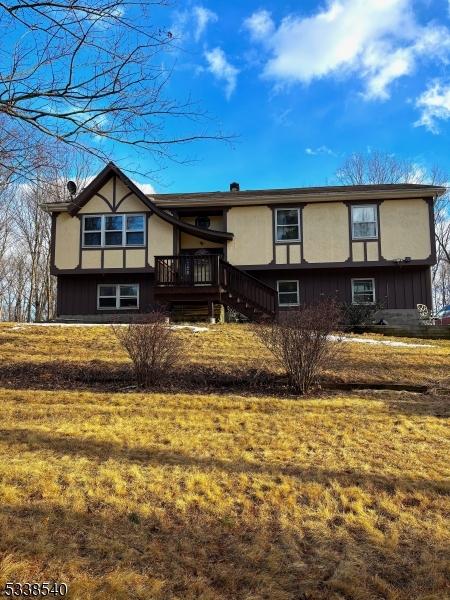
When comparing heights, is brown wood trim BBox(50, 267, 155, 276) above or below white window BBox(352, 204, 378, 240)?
Answer: below

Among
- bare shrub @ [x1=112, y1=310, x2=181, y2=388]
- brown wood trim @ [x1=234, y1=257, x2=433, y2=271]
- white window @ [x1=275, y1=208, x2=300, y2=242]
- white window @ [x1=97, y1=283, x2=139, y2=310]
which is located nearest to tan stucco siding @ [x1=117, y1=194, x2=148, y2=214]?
white window @ [x1=97, y1=283, x2=139, y2=310]

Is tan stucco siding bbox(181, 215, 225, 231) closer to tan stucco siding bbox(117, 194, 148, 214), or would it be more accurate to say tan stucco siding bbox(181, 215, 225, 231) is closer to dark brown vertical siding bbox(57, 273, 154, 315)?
tan stucco siding bbox(117, 194, 148, 214)

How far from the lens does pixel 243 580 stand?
2721 mm

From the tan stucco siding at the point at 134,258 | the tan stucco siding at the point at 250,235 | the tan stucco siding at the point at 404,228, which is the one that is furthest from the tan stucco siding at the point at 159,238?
the tan stucco siding at the point at 404,228

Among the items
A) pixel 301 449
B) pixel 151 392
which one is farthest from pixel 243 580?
pixel 151 392

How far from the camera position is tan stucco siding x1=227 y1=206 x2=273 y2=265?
63.5 ft

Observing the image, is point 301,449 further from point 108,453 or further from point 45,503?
point 45,503

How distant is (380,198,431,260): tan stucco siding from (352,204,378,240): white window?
1.00 ft

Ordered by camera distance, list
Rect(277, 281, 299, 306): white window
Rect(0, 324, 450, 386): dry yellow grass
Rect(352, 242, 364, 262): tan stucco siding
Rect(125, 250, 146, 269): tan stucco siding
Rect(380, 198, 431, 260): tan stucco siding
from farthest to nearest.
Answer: Rect(277, 281, 299, 306): white window < Rect(125, 250, 146, 269): tan stucco siding < Rect(352, 242, 364, 262): tan stucco siding < Rect(380, 198, 431, 260): tan stucco siding < Rect(0, 324, 450, 386): dry yellow grass

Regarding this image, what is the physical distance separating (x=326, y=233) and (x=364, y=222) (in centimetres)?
156

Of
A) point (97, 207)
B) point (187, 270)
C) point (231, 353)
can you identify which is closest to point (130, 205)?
point (97, 207)

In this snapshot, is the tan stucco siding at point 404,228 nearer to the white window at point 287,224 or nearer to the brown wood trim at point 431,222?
the brown wood trim at point 431,222

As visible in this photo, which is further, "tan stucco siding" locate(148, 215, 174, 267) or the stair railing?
"tan stucco siding" locate(148, 215, 174, 267)

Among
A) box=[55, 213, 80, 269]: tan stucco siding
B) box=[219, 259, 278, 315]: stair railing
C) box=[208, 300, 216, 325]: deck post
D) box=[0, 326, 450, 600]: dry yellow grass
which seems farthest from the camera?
box=[55, 213, 80, 269]: tan stucco siding
